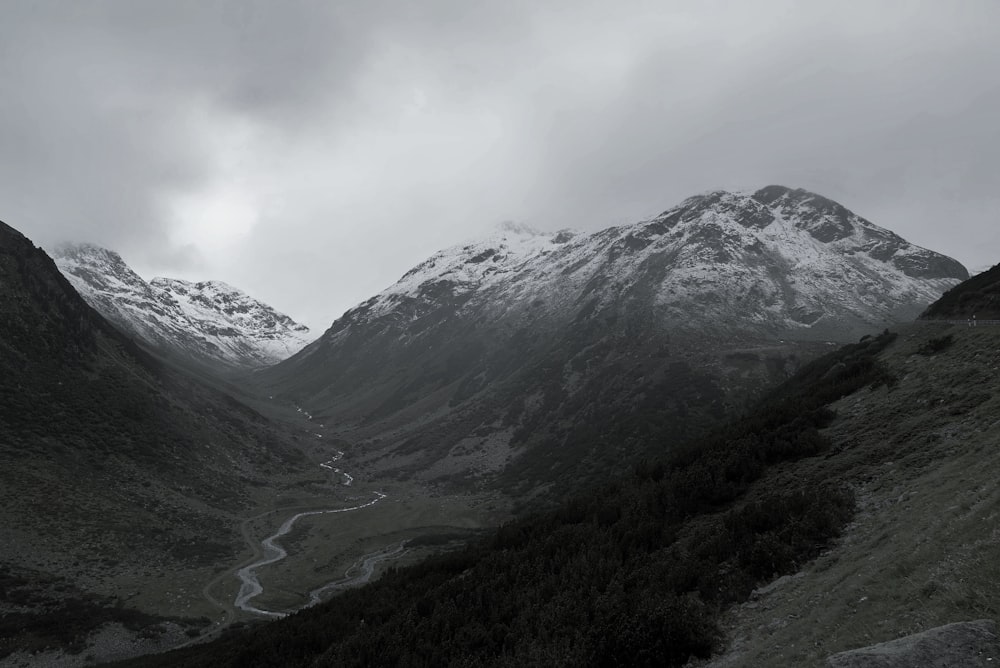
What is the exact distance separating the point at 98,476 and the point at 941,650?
271 ft

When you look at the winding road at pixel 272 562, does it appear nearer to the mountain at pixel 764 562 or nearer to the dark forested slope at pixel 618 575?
the dark forested slope at pixel 618 575

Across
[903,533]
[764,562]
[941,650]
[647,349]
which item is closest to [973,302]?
[903,533]

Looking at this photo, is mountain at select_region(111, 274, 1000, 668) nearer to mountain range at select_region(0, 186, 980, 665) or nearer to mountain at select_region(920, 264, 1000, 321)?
mountain range at select_region(0, 186, 980, 665)

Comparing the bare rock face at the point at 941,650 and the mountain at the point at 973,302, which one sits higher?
the mountain at the point at 973,302

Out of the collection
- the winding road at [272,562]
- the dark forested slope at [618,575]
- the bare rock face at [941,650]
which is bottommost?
the winding road at [272,562]

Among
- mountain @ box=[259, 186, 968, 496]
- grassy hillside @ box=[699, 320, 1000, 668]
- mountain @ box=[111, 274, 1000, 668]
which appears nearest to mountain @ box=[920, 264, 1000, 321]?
mountain @ box=[111, 274, 1000, 668]

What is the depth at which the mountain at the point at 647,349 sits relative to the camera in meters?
97.2

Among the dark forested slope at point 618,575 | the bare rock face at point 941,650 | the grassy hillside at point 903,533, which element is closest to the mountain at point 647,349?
the dark forested slope at point 618,575

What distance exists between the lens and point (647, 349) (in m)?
124

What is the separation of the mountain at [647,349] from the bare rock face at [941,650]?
236 feet

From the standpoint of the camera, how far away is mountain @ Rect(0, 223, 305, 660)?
149 feet

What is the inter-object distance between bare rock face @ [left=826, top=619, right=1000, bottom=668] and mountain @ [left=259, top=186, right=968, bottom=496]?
71.9 meters

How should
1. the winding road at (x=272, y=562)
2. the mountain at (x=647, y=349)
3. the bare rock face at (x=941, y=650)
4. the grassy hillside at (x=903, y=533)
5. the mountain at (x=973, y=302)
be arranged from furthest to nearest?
the mountain at (x=647, y=349)
the winding road at (x=272, y=562)
the mountain at (x=973, y=302)
the grassy hillside at (x=903, y=533)
the bare rock face at (x=941, y=650)

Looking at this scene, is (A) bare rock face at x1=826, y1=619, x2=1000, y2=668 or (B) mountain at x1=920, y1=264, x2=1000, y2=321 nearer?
(A) bare rock face at x1=826, y1=619, x2=1000, y2=668
